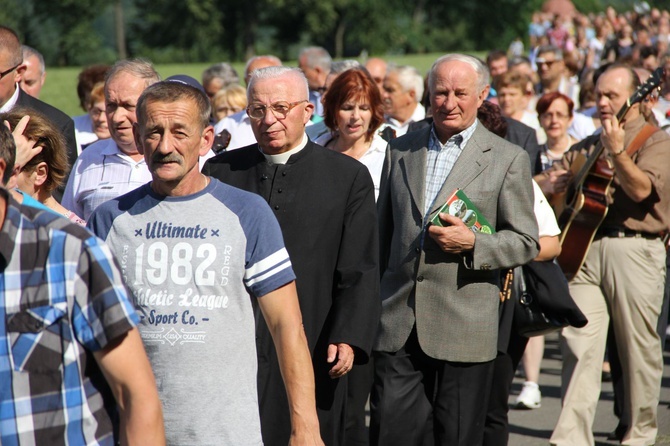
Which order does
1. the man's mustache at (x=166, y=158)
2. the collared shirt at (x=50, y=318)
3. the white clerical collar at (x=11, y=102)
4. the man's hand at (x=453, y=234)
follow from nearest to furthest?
the collared shirt at (x=50, y=318) < the man's mustache at (x=166, y=158) < the man's hand at (x=453, y=234) < the white clerical collar at (x=11, y=102)

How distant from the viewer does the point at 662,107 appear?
11281mm

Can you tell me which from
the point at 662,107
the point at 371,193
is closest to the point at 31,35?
the point at 662,107

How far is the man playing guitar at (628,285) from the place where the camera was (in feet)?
→ 21.7

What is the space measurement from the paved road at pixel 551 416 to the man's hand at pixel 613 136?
189 cm

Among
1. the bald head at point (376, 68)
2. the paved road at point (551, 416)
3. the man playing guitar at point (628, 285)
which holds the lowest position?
the paved road at point (551, 416)

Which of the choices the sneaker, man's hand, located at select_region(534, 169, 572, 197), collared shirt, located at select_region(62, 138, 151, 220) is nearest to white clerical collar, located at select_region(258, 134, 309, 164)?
collared shirt, located at select_region(62, 138, 151, 220)

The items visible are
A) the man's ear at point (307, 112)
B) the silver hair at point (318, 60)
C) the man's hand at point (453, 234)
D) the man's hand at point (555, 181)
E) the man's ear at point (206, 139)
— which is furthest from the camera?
the silver hair at point (318, 60)

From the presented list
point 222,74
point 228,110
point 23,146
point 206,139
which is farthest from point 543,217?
Answer: point 222,74

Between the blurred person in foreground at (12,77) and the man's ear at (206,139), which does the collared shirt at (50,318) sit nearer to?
the man's ear at (206,139)

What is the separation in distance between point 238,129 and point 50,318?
5.89 metres

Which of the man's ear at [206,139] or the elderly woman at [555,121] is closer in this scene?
the man's ear at [206,139]

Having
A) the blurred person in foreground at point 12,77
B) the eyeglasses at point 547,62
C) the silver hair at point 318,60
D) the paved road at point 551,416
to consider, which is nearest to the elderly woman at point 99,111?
the blurred person in foreground at point 12,77

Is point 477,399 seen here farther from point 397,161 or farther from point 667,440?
point 667,440

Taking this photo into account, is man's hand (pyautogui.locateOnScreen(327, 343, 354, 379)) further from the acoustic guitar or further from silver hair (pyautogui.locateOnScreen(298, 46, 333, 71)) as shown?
silver hair (pyautogui.locateOnScreen(298, 46, 333, 71))
